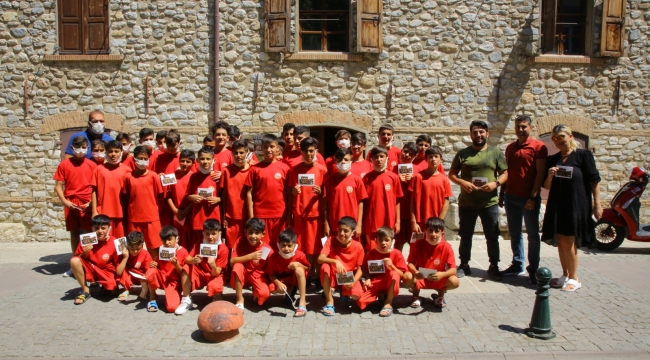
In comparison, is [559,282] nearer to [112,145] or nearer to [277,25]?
[112,145]

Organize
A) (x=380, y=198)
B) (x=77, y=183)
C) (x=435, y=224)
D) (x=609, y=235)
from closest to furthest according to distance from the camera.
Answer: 1. (x=435, y=224)
2. (x=380, y=198)
3. (x=77, y=183)
4. (x=609, y=235)

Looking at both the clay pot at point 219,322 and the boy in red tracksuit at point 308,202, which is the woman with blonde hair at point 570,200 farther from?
the clay pot at point 219,322

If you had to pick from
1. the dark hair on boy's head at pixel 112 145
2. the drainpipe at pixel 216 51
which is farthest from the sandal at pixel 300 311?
→ the drainpipe at pixel 216 51

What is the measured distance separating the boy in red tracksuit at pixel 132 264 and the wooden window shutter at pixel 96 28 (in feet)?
16.8

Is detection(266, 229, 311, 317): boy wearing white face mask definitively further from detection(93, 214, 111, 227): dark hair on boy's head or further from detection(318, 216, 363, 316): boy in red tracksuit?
detection(93, 214, 111, 227): dark hair on boy's head

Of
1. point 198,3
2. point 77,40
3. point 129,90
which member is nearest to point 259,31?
point 198,3

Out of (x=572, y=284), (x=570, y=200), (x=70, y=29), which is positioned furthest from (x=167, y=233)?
(x=70, y=29)

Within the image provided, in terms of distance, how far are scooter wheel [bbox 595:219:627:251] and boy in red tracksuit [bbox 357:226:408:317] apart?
4628 mm

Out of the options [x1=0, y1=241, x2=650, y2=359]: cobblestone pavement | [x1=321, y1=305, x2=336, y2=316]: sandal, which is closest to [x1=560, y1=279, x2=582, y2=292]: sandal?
[x1=0, y1=241, x2=650, y2=359]: cobblestone pavement

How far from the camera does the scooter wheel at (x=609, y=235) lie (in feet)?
27.3

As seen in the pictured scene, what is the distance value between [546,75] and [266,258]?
6.77 meters

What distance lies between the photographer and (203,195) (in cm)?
603

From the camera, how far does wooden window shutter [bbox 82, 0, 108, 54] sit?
9.55 metres

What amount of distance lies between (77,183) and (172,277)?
218 cm
